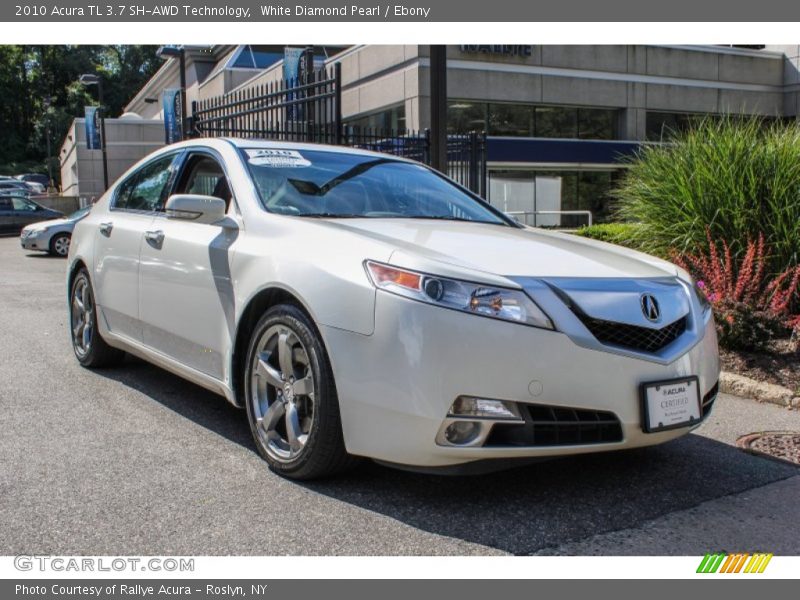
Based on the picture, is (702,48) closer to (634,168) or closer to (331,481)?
(634,168)

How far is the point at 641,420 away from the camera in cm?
333

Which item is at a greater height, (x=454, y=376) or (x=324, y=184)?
(x=324, y=184)

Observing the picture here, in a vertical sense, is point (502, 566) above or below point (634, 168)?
below

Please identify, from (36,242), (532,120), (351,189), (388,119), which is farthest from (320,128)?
(532,120)

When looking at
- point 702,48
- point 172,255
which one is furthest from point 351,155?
point 702,48

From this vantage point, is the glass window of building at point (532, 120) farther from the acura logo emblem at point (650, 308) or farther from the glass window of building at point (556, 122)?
the acura logo emblem at point (650, 308)

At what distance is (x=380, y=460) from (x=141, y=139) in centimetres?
3893

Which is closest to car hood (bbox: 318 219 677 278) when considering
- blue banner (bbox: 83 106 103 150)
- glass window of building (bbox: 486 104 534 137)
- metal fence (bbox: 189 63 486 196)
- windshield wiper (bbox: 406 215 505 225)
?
windshield wiper (bbox: 406 215 505 225)

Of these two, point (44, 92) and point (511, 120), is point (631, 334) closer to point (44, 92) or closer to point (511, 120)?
point (511, 120)

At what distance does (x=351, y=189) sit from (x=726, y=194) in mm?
4494

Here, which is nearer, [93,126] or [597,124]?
[597,124]

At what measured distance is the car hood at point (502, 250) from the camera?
11.2 ft

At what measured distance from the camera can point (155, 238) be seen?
4852 mm

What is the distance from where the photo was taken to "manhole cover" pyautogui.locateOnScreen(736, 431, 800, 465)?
14.3 feet
